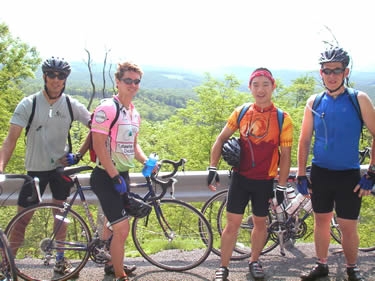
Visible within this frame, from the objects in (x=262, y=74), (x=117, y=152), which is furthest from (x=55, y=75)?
(x=262, y=74)

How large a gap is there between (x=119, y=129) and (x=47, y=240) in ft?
4.81

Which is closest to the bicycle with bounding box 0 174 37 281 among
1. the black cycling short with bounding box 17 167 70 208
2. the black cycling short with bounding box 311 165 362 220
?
the black cycling short with bounding box 17 167 70 208

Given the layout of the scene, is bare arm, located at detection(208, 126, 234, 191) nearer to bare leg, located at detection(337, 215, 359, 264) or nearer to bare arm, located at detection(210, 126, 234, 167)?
bare arm, located at detection(210, 126, 234, 167)

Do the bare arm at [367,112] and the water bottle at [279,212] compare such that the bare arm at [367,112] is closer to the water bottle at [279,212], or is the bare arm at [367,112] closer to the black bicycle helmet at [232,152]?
A: the black bicycle helmet at [232,152]

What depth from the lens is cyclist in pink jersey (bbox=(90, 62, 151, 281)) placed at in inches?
135

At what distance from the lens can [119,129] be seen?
3549mm

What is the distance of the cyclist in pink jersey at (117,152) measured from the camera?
3.43 metres

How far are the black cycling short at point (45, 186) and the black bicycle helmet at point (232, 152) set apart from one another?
1.66 meters

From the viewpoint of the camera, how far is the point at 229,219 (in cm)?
388

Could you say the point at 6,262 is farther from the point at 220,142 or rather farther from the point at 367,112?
the point at 367,112

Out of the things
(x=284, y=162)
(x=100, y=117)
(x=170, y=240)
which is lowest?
(x=170, y=240)

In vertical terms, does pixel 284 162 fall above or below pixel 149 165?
above

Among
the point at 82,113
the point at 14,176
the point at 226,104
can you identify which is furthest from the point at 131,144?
the point at 226,104

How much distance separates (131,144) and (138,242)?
49.0 inches
